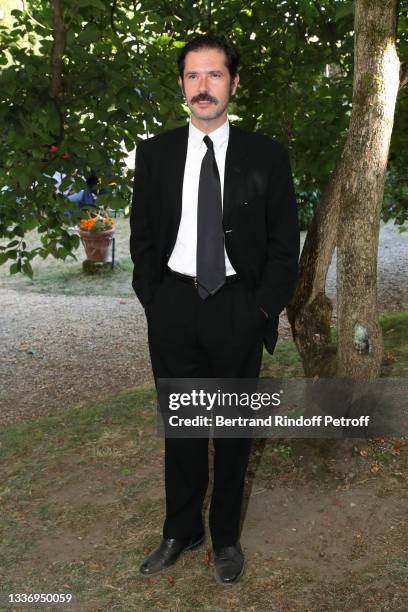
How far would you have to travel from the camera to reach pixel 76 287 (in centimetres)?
1487

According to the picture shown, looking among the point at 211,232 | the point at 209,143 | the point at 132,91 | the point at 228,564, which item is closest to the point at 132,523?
the point at 228,564

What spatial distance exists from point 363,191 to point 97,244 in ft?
37.1

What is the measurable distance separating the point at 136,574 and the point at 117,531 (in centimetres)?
47

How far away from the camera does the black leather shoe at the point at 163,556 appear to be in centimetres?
407

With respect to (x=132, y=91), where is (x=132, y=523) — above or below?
below

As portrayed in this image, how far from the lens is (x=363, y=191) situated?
186 inches

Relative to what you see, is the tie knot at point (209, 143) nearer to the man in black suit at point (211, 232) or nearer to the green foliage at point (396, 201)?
the man in black suit at point (211, 232)

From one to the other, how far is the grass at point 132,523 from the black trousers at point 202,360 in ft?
1.01

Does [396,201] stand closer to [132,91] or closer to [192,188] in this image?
[132,91]

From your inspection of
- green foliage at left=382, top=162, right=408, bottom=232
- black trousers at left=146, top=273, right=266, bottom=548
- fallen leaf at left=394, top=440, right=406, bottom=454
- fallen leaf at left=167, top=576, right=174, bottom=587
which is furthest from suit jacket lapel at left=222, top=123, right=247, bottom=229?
green foliage at left=382, top=162, right=408, bottom=232

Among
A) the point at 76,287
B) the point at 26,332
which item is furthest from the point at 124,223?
the point at 26,332

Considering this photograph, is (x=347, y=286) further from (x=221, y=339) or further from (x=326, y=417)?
(x=221, y=339)

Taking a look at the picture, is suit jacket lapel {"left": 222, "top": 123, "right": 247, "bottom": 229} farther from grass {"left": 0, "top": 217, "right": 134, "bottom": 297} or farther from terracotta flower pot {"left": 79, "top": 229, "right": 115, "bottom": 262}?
terracotta flower pot {"left": 79, "top": 229, "right": 115, "bottom": 262}

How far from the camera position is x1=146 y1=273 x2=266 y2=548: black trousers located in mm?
3643
